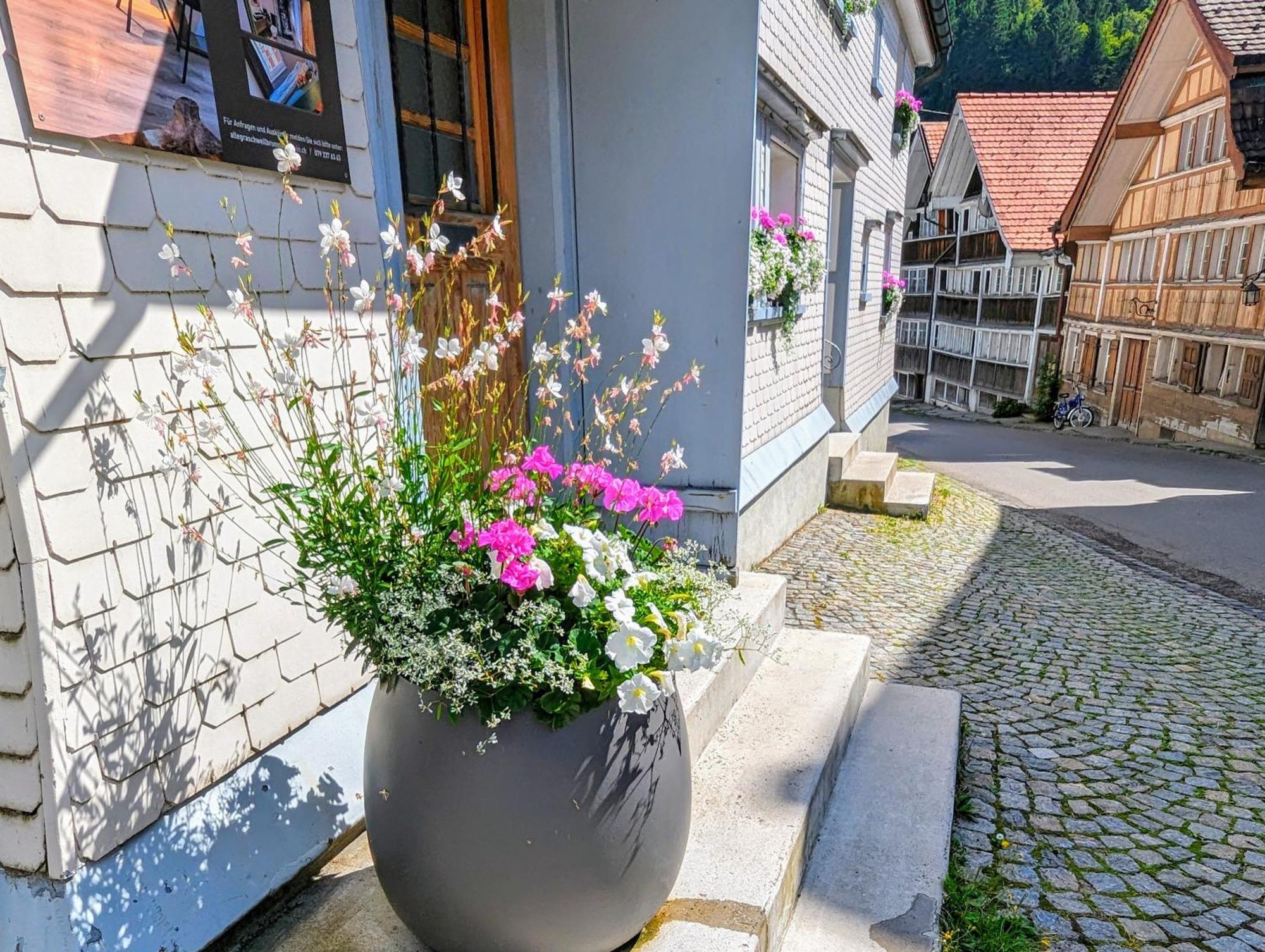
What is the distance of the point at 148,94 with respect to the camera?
5.98ft

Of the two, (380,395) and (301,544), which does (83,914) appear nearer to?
(301,544)

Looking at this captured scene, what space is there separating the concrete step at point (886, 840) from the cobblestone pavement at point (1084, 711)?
8.5 inches

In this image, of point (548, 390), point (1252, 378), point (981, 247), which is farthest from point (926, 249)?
point (548, 390)

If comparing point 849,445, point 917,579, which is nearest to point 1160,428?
point 849,445

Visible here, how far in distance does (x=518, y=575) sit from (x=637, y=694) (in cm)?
33

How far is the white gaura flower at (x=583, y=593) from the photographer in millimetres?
1607

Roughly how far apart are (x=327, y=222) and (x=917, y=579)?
5024 millimetres

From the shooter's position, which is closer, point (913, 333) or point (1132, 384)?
point (1132, 384)

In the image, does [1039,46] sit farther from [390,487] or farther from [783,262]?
[390,487]

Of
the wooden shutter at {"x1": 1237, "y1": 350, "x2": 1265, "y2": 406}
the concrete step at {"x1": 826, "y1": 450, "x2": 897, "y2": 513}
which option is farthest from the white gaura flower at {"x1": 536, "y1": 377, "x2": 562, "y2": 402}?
the wooden shutter at {"x1": 1237, "y1": 350, "x2": 1265, "y2": 406}

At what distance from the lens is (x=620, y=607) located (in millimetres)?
1586

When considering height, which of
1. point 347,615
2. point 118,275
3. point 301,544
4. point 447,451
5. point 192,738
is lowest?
point 192,738

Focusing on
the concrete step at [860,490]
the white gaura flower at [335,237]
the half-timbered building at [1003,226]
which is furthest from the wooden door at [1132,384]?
the white gaura flower at [335,237]

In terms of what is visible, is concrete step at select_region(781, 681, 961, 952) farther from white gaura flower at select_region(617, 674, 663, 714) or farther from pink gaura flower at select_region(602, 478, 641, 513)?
pink gaura flower at select_region(602, 478, 641, 513)
